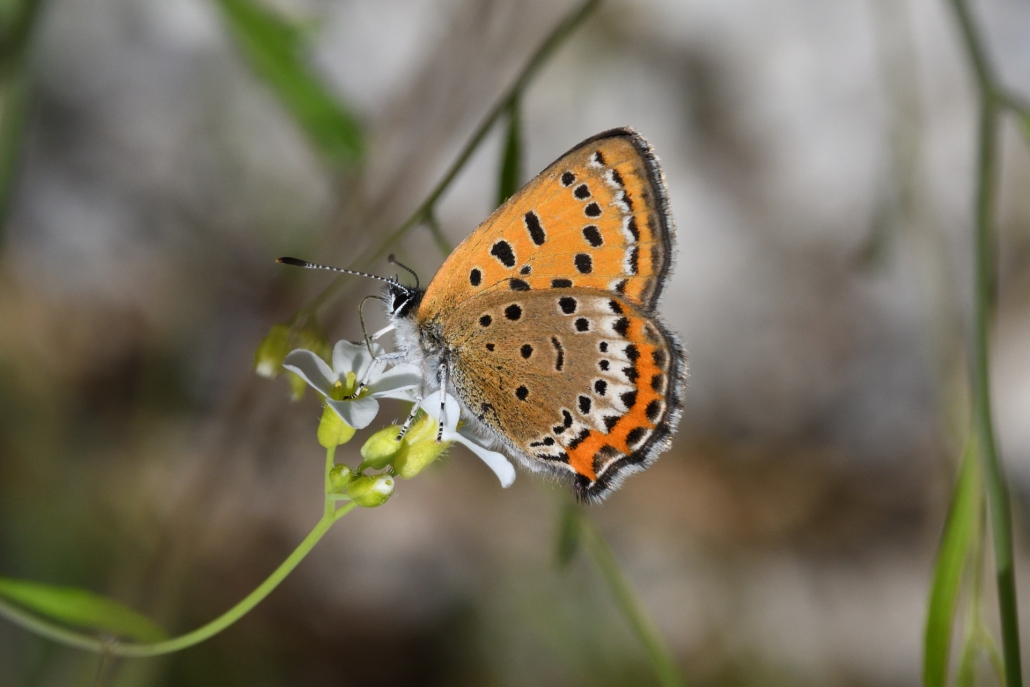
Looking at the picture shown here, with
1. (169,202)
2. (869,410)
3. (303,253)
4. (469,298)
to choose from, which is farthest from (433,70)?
(869,410)

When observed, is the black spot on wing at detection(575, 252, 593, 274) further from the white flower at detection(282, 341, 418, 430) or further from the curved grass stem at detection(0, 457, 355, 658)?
the curved grass stem at detection(0, 457, 355, 658)

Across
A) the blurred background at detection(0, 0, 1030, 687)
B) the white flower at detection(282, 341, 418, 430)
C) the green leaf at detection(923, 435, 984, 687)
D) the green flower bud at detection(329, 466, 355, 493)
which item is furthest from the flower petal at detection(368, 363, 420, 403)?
the blurred background at detection(0, 0, 1030, 687)

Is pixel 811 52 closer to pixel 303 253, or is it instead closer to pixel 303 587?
pixel 303 253

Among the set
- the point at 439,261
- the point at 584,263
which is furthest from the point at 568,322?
the point at 439,261

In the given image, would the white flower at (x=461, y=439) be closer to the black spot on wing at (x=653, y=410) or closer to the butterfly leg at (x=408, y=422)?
the butterfly leg at (x=408, y=422)

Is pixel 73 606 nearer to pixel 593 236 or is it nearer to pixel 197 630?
pixel 197 630

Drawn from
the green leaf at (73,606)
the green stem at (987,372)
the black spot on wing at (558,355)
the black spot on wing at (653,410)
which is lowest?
the green leaf at (73,606)

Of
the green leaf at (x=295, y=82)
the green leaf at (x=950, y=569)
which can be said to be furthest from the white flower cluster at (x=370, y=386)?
the green leaf at (x=950, y=569)
